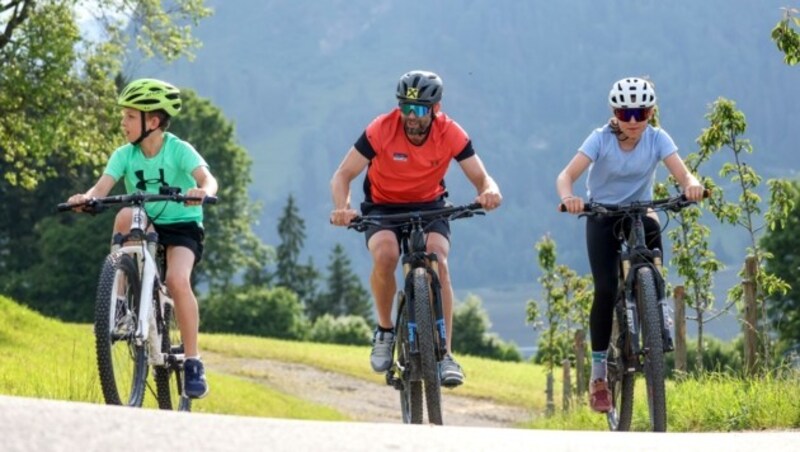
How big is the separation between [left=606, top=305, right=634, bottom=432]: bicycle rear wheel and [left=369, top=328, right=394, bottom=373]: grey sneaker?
1.37m

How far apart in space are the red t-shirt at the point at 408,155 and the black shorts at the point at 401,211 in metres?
0.04

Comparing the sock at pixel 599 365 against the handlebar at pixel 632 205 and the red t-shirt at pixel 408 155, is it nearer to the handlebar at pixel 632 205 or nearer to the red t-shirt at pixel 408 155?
the handlebar at pixel 632 205

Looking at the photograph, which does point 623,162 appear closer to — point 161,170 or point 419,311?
point 419,311

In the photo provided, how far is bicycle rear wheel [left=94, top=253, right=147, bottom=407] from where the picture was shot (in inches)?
308

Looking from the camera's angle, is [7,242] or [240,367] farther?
[7,242]

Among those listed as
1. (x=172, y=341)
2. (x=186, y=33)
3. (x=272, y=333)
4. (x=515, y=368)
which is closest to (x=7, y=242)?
(x=272, y=333)

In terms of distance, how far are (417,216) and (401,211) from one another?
43 centimetres

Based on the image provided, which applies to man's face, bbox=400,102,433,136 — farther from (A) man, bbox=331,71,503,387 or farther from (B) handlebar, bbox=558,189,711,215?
(B) handlebar, bbox=558,189,711,215

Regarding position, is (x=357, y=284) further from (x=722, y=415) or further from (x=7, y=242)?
(x=722, y=415)

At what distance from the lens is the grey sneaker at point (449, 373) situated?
8.64 metres

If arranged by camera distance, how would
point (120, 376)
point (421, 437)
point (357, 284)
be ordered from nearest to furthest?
point (421, 437) < point (120, 376) < point (357, 284)

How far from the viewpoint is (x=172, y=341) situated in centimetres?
891

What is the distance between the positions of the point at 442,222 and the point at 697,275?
27.6 feet

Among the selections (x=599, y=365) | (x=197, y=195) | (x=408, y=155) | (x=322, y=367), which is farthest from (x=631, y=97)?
(x=322, y=367)
